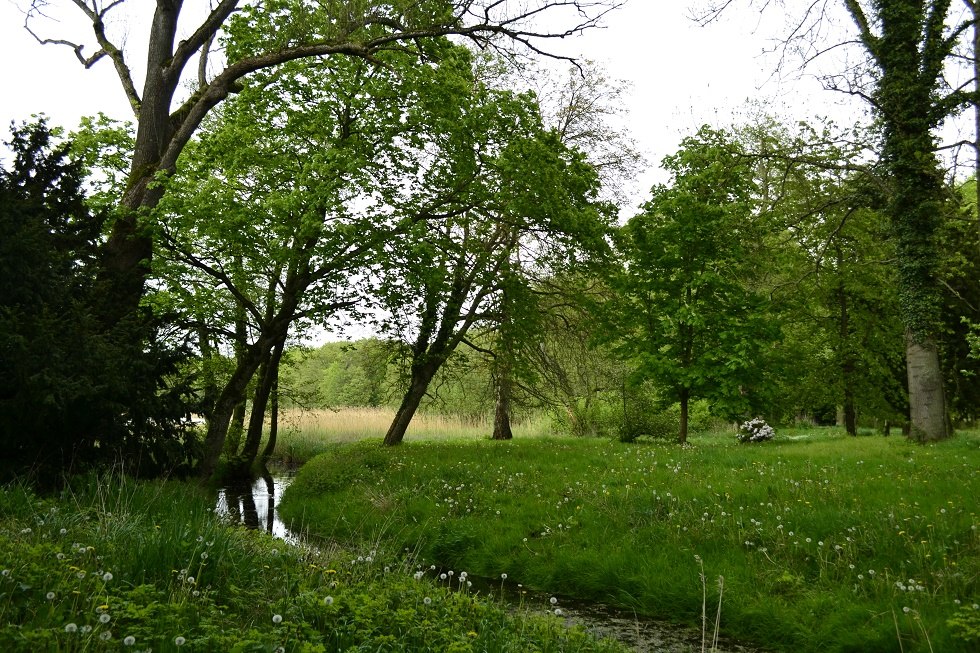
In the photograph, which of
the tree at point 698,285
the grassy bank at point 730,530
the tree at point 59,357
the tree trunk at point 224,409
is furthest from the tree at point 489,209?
the tree at point 59,357

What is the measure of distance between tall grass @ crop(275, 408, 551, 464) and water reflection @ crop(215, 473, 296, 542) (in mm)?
4830

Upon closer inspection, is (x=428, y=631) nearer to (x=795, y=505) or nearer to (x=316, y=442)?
(x=795, y=505)

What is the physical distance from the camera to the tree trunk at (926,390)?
15812 millimetres

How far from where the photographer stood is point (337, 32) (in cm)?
1326

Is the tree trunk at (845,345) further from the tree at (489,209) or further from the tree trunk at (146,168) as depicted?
the tree trunk at (146,168)

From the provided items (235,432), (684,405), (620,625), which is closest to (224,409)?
(235,432)

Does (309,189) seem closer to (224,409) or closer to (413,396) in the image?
(224,409)

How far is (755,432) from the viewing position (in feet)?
73.8

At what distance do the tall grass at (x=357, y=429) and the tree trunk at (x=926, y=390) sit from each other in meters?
16.0

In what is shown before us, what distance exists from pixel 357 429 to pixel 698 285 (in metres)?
17.5

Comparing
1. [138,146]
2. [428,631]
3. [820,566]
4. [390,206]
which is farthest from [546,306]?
[428,631]

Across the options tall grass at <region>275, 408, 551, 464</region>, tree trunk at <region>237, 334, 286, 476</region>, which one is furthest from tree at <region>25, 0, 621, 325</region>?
tall grass at <region>275, 408, 551, 464</region>

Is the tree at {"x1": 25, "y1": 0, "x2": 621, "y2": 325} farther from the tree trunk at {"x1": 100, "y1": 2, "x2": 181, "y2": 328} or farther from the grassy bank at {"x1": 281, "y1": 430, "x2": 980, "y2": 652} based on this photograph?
the grassy bank at {"x1": 281, "y1": 430, "x2": 980, "y2": 652}

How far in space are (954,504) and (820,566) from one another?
→ 8.70ft
